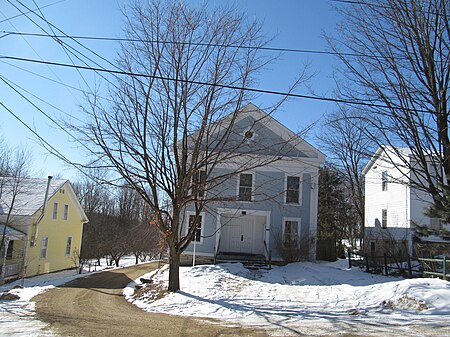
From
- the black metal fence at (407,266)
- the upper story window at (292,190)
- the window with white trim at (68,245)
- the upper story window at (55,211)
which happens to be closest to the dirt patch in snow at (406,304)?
the black metal fence at (407,266)

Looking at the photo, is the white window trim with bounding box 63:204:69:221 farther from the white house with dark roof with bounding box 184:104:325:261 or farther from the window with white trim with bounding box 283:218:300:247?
the window with white trim with bounding box 283:218:300:247

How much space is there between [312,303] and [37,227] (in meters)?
19.0

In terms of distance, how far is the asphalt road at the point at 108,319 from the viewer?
8.15 metres

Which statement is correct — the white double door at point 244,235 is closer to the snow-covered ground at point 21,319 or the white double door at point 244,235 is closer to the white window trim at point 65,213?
the snow-covered ground at point 21,319

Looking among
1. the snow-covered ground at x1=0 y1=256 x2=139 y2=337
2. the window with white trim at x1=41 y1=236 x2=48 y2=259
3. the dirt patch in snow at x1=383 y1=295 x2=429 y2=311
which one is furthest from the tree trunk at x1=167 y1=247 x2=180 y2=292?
the window with white trim at x1=41 y1=236 x2=48 y2=259

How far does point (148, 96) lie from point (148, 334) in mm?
6988

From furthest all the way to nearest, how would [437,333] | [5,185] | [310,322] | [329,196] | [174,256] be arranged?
[329,196] < [5,185] < [174,256] < [310,322] < [437,333]

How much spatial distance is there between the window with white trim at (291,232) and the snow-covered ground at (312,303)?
3.94 meters

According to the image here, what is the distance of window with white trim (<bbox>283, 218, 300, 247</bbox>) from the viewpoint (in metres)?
20.6

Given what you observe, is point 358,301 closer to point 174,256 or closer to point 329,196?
point 174,256

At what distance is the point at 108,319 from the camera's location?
9844 millimetres

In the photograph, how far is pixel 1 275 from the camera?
20.6m

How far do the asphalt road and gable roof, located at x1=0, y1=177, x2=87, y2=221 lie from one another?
1090 centimetres

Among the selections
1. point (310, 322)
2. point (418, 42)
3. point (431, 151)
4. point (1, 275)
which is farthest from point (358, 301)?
point (1, 275)
